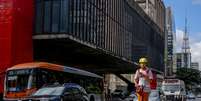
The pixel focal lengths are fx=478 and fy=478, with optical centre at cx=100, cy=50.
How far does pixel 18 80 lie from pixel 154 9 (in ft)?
314

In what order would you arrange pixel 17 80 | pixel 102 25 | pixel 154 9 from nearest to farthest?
1. pixel 17 80
2. pixel 102 25
3. pixel 154 9

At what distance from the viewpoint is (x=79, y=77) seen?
115 feet

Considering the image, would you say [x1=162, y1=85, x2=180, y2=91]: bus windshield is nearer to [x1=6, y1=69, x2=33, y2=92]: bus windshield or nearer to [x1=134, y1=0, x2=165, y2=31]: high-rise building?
[x1=6, y1=69, x2=33, y2=92]: bus windshield

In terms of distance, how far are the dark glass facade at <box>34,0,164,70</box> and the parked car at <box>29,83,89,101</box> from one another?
26.4 m

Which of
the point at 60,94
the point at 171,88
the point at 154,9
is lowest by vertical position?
the point at 171,88

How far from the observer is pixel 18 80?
99.9ft

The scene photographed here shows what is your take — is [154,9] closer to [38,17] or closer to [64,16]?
[38,17]

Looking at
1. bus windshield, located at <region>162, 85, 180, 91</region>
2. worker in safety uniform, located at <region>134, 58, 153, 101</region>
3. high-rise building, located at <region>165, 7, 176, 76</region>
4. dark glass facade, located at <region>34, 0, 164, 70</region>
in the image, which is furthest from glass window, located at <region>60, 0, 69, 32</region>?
high-rise building, located at <region>165, 7, 176, 76</region>

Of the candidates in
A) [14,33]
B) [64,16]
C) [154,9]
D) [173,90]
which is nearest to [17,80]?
[14,33]

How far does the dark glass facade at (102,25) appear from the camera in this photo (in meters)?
48.3

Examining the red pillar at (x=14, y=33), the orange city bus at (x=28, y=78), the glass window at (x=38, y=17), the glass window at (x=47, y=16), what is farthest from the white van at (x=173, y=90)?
the orange city bus at (x=28, y=78)

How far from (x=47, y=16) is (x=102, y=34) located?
12.7 meters

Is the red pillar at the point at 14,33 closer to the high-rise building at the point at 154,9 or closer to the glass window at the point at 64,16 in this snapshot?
the glass window at the point at 64,16

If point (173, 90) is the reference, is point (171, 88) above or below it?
above
